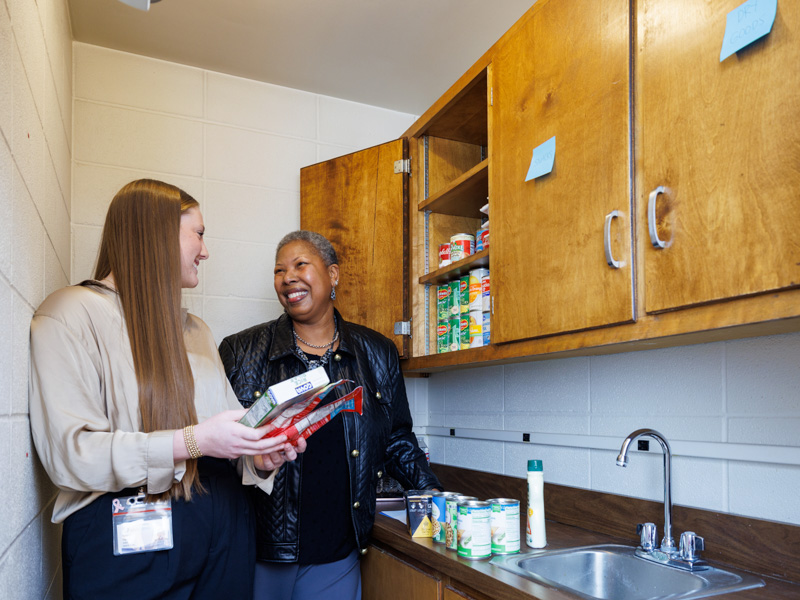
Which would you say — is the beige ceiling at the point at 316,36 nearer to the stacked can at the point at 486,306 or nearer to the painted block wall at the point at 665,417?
the stacked can at the point at 486,306

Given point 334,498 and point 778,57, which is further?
point 334,498

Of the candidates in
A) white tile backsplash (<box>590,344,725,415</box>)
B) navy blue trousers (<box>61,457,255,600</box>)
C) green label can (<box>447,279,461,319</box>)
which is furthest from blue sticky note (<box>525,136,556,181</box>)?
navy blue trousers (<box>61,457,255,600</box>)

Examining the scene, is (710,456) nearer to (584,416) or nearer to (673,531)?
(673,531)

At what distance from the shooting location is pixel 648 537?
1639 millimetres

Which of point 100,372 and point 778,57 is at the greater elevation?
point 778,57

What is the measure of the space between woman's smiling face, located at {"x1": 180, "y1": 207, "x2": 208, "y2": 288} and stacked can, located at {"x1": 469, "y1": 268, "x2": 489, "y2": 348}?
933 mm

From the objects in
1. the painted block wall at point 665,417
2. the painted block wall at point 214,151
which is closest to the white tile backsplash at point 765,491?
the painted block wall at point 665,417

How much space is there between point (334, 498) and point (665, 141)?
142 centimetres

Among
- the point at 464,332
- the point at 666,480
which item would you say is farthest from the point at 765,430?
the point at 464,332

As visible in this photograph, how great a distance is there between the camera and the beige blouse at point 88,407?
4.09ft

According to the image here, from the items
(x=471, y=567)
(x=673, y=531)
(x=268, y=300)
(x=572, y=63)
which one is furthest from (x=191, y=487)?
(x=268, y=300)

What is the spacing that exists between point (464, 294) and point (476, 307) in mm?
132

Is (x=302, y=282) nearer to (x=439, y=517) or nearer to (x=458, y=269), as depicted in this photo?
(x=458, y=269)

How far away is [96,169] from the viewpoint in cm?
261
